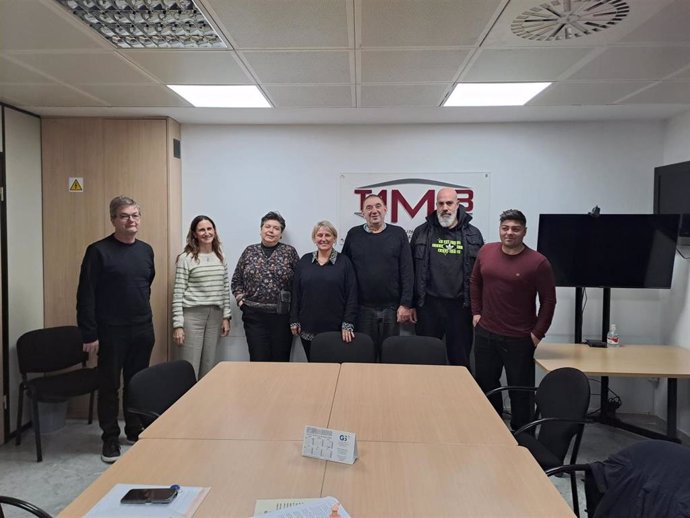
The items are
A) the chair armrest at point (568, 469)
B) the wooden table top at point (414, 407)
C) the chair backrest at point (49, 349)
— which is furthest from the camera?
the chair backrest at point (49, 349)

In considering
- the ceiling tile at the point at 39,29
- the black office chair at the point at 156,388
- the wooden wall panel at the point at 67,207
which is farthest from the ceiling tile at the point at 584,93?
the wooden wall panel at the point at 67,207

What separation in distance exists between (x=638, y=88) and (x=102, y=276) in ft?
12.9

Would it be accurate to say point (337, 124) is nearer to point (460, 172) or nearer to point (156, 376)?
point (460, 172)

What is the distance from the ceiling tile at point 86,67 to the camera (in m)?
2.70

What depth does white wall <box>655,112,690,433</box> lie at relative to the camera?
12.8 ft

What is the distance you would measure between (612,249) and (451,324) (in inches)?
55.9

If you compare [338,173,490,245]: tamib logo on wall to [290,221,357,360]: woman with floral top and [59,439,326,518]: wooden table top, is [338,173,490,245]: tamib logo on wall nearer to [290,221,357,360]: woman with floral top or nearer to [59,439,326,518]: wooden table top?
[290,221,357,360]: woman with floral top

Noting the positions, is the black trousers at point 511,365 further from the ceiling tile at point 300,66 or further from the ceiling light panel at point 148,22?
the ceiling light panel at point 148,22

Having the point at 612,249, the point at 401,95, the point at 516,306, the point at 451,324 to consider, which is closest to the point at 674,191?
the point at 612,249

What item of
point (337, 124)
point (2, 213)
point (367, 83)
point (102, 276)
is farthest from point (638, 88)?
point (2, 213)

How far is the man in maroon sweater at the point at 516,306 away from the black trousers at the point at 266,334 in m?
1.63

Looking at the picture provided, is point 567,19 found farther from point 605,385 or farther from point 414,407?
point 605,385

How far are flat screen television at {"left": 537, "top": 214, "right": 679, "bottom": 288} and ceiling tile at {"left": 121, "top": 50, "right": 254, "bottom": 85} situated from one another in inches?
104

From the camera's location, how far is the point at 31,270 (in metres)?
4.09
